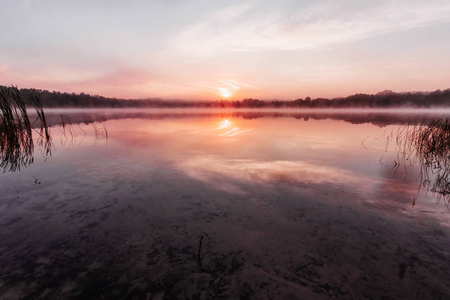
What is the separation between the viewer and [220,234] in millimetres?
4273

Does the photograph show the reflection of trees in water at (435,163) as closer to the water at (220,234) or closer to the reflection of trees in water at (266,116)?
the water at (220,234)

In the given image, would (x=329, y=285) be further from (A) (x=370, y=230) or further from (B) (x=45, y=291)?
(B) (x=45, y=291)

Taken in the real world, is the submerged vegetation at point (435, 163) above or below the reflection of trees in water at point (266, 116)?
below

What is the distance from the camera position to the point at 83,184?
6828mm

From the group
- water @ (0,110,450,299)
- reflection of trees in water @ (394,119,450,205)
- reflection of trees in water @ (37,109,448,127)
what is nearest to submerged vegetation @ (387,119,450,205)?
reflection of trees in water @ (394,119,450,205)

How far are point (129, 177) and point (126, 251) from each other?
4.20 metres

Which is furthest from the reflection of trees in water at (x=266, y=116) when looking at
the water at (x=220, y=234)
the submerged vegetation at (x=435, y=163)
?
the water at (x=220, y=234)

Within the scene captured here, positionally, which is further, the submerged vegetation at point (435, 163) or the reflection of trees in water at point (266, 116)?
the reflection of trees in water at point (266, 116)

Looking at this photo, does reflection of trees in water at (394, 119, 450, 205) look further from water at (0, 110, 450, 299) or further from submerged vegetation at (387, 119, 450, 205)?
water at (0, 110, 450, 299)

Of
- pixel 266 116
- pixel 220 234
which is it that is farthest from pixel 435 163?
pixel 266 116

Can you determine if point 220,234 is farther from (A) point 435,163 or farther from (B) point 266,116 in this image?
(B) point 266,116

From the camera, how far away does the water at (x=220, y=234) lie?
305cm

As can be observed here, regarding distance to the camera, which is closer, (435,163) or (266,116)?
(435,163)

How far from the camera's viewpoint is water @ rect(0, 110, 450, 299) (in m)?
3.05
